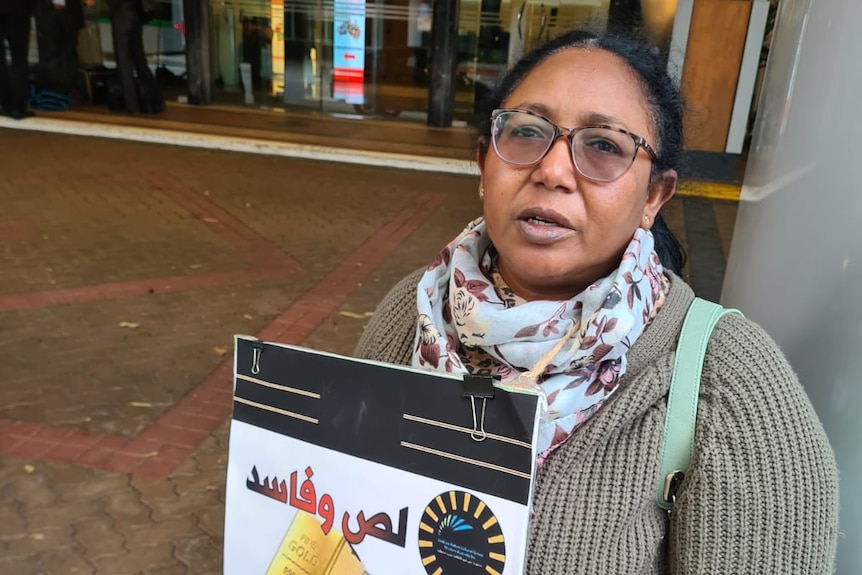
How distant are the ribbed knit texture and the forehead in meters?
0.40

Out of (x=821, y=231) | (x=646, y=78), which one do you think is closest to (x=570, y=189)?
(x=646, y=78)

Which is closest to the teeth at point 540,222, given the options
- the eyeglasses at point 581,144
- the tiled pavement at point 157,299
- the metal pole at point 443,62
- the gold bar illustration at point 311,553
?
the eyeglasses at point 581,144

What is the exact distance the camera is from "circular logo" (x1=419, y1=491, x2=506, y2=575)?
1.12 metres

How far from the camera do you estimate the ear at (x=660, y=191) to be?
1.51 meters

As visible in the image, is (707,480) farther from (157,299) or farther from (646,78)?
(157,299)

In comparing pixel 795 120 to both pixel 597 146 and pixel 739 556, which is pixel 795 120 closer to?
pixel 597 146

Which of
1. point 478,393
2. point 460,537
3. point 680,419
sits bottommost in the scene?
point 460,537

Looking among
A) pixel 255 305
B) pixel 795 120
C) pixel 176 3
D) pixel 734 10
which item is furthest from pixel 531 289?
pixel 176 3

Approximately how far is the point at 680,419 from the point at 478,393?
1.34ft

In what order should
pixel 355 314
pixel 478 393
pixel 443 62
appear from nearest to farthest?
pixel 478 393
pixel 355 314
pixel 443 62

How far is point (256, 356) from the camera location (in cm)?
133

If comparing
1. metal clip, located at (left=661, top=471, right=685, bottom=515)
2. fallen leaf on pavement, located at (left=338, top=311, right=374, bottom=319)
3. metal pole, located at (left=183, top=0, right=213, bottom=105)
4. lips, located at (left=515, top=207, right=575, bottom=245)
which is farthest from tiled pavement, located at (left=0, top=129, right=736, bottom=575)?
metal pole, located at (left=183, top=0, right=213, bottom=105)

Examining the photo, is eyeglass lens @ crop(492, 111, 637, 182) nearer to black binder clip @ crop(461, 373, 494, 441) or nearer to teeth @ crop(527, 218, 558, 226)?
teeth @ crop(527, 218, 558, 226)

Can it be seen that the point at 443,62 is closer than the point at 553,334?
No
